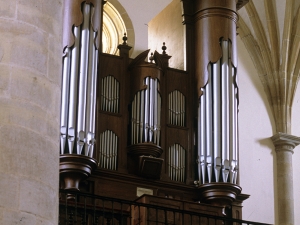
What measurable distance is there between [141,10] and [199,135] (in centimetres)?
300

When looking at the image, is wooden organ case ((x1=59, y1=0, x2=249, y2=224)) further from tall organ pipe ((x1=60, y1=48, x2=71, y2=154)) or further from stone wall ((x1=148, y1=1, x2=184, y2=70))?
tall organ pipe ((x1=60, y1=48, x2=71, y2=154))

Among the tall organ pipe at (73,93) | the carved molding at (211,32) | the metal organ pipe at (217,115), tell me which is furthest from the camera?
the carved molding at (211,32)

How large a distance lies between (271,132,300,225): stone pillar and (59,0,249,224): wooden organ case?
3.03 meters

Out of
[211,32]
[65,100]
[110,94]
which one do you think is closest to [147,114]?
[110,94]

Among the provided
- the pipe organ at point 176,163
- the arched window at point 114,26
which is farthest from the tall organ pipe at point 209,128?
the arched window at point 114,26

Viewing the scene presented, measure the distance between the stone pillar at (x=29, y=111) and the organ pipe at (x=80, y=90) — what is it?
5.93m

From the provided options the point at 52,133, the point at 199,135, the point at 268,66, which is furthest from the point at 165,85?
the point at 52,133

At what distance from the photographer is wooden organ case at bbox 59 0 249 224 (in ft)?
45.9

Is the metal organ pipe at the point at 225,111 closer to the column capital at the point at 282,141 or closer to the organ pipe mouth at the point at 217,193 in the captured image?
the organ pipe mouth at the point at 217,193

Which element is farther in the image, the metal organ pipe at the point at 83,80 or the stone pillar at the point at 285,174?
the stone pillar at the point at 285,174

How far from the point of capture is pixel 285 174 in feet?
59.3

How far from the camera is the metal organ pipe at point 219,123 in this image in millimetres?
14422

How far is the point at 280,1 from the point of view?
1864 centimetres

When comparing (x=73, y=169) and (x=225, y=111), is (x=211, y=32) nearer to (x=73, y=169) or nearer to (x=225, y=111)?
(x=225, y=111)
